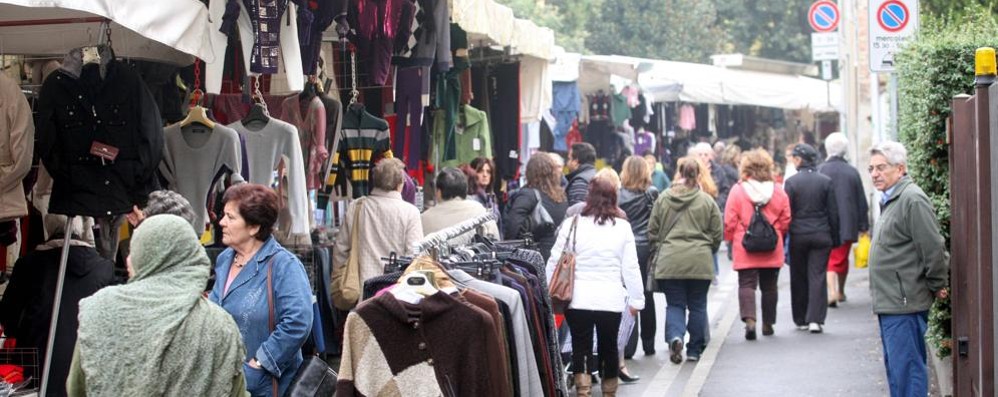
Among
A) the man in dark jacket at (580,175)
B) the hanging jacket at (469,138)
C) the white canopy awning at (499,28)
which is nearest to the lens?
the white canopy awning at (499,28)

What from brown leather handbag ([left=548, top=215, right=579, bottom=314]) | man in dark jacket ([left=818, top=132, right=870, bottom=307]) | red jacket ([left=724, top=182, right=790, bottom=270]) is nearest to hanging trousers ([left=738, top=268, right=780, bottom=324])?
red jacket ([left=724, top=182, right=790, bottom=270])

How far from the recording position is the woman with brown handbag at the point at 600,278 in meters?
10.2

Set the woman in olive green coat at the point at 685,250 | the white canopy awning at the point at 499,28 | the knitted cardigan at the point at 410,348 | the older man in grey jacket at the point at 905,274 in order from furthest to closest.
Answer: the woman in olive green coat at the point at 685,250
the white canopy awning at the point at 499,28
the older man in grey jacket at the point at 905,274
the knitted cardigan at the point at 410,348

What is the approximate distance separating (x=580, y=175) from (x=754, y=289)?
216 cm

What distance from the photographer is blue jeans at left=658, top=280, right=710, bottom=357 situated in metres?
12.8

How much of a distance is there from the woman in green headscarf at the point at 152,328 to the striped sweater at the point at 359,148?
473 centimetres

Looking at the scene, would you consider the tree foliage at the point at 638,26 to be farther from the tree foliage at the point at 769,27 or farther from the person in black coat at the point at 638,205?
the person in black coat at the point at 638,205

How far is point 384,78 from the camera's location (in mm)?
10391

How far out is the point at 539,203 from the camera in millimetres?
12164

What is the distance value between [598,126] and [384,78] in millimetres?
9676

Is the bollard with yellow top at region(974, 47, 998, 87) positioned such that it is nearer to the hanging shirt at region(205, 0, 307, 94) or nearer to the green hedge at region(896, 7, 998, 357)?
the green hedge at region(896, 7, 998, 357)

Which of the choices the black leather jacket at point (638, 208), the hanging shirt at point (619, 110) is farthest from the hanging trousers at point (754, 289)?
the hanging shirt at point (619, 110)

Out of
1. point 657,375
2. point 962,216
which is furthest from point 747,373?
Result: point 962,216

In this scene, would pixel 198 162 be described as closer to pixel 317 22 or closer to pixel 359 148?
pixel 317 22
